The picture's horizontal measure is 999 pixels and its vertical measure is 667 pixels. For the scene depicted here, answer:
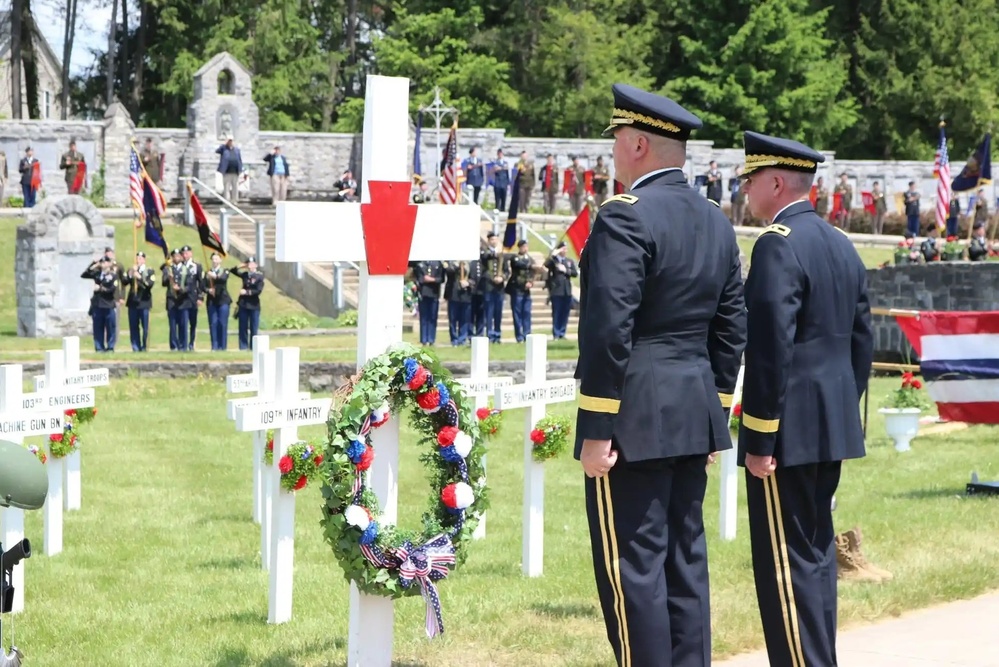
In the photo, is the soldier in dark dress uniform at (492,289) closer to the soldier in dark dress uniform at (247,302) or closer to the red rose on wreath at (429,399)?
the soldier in dark dress uniform at (247,302)

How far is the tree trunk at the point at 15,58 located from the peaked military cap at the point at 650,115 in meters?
47.4

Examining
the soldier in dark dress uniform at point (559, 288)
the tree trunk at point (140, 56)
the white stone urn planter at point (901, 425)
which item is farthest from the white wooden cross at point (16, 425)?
the tree trunk at point (140, 56)

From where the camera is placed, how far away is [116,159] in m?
39.7

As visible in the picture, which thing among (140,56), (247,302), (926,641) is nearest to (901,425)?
(926,641)

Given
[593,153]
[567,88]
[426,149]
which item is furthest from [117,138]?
[567,88]

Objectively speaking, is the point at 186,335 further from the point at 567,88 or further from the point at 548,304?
the point at 567,88

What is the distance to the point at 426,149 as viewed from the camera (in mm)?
Result: 43812

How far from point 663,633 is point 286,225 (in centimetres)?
213

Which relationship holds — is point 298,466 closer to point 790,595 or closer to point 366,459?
point 366,459

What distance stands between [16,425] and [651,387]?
3.96 meters

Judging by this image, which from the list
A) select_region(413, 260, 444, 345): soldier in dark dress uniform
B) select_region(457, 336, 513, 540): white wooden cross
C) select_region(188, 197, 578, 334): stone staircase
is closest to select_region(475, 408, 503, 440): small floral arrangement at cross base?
select_region(457, 336, 513, 540): white wooden cross

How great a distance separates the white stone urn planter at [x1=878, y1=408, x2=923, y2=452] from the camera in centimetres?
1418

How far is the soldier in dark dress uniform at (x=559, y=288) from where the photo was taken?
87.8 feet

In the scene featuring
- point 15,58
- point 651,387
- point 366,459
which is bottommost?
point 366,459
